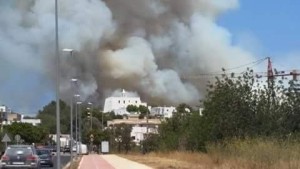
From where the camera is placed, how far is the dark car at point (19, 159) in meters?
41.4

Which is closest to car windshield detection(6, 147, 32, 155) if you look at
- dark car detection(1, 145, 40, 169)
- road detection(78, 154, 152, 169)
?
dark car detection(1, 145, 40, 169)

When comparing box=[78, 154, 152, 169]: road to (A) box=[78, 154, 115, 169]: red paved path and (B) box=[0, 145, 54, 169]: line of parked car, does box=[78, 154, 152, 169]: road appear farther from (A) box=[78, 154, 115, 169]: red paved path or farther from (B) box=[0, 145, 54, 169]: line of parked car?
(B) box=[0, 145, 54, 169]: line of parked car

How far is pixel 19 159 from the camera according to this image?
41.4 meters

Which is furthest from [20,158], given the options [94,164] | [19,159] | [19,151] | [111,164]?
[94,164]

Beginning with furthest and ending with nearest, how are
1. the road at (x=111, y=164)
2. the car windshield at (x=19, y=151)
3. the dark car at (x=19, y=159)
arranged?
the road at (x=111, y=164) → the car windshield at (x=19, y=151) → the dark car at (x=19, y=159)

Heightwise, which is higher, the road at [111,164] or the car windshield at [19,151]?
the car windshield at [19,151]

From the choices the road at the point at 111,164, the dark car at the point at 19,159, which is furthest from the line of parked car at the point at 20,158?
the road at the point at 111,164

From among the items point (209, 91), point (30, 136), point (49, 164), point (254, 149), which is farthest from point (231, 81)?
point (30, 136)

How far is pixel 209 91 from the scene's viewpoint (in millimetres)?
60938

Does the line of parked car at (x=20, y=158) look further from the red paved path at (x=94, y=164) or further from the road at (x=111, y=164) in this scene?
the red paved path at (x=94, y=164)

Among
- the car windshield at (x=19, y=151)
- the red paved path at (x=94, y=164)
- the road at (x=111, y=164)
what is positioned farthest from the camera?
the red paved path at (x=94, y=164)

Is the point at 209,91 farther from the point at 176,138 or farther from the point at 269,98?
the point at 176,138

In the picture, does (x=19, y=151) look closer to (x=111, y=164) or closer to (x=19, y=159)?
(x=19, y=159)

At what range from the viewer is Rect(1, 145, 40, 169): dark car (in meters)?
41.4
